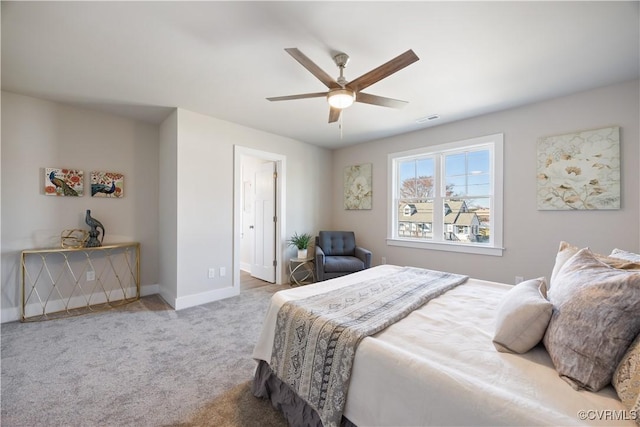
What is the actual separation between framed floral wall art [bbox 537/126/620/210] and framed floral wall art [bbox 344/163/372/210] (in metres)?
2.38

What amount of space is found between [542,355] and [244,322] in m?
2.59

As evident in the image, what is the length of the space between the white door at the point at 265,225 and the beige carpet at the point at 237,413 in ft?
9.14

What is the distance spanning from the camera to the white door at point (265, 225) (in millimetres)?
4492

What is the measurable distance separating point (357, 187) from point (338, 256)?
1.36 metres

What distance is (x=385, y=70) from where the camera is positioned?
6.00ft

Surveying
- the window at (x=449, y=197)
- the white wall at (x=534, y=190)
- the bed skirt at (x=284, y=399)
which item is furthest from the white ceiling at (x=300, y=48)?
the bed skirt at (x=284, y=399)

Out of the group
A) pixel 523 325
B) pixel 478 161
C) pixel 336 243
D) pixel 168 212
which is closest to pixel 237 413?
pixel 523 325

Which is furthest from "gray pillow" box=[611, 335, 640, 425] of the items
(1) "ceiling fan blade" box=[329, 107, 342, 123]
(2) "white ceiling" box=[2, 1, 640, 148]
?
(1) "ceiling fan blade" box=[329, 107, 342, 123]

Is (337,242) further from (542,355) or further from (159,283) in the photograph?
(542,355)

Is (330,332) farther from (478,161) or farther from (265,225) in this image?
(265,225)

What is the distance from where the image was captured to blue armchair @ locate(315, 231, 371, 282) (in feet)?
12.6

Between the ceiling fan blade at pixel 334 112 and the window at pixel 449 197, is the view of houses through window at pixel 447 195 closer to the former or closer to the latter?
the window at pixel 449 197

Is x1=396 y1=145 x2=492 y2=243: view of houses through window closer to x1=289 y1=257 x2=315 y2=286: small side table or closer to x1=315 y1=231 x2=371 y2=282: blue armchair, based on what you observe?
x1=315 y1=231 x2=371 y2=282: blue armchair

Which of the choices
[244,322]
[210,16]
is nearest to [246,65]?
[210,16]
